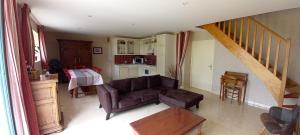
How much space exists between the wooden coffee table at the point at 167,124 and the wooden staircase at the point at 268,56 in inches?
76.1

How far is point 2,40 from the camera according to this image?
1.65m

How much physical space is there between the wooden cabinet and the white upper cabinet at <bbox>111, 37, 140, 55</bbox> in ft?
3.77

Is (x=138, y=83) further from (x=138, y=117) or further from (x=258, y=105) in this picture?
(x=258, y=105)

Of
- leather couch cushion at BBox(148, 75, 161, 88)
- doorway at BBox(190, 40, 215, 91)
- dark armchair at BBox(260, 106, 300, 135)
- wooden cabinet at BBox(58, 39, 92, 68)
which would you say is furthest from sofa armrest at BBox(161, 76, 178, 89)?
wooden cabinet at BBox(58, 39, 92, 68)

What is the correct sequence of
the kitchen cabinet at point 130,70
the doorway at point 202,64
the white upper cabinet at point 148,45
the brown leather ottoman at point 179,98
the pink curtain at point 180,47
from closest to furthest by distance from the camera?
the brown leather ottoman at point 179,98, the doorway at point 202,64, the pink curtain at point 180,47, the white upper cabinet at point 148,45, the kitchen cabinet at point 130,70

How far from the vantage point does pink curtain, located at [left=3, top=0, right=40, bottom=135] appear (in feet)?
5.58

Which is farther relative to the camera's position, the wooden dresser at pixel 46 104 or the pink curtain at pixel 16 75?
the wooden dresser at pixel 46 104

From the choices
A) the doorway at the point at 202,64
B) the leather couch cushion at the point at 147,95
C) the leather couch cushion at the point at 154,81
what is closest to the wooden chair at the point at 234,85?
the doorway at the point at 202,64

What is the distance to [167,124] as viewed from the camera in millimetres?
2078

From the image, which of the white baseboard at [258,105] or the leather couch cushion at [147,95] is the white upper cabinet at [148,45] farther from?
the white baseboard at [258,105]

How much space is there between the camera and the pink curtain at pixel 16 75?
1.70 m

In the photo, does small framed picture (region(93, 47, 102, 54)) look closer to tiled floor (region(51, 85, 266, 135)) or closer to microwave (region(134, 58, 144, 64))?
microwave (region(134, 58, 144, 64))

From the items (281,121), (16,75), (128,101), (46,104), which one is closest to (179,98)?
(128,101)

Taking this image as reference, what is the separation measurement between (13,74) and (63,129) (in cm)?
128
